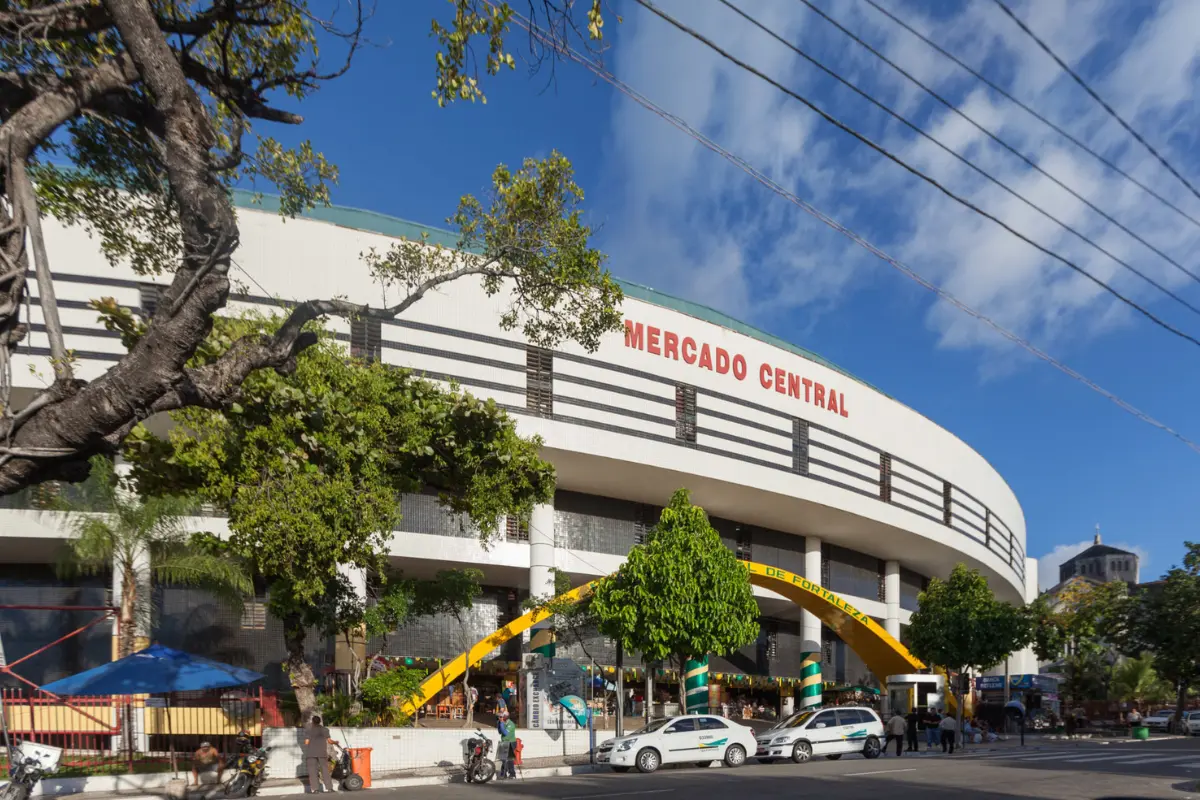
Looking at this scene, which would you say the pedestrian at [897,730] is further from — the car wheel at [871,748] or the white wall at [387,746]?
the white wall at [387,746]

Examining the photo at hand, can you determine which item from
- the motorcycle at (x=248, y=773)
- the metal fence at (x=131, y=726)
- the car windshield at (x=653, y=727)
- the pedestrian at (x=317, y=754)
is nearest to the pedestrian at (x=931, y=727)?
the car windshield at (x=653, y=727)

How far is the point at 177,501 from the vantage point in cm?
2647

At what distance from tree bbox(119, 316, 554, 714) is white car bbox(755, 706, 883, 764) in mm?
10275

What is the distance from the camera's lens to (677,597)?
30.0m

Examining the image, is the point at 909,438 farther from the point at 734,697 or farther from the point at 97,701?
the point at 97,701

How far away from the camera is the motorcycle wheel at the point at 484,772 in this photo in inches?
870

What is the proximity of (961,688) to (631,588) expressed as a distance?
15.4 metres

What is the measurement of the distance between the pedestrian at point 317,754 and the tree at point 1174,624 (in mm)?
42391

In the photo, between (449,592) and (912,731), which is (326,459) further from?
(912,731)

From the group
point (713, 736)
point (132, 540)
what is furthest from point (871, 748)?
point (132, 540)

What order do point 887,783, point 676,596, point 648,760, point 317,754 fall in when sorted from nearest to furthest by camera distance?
point 887,783, point 317,754, point 648,760, point 676,596

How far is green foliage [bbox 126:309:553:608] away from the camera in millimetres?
19875

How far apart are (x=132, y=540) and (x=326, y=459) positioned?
27.8 ft

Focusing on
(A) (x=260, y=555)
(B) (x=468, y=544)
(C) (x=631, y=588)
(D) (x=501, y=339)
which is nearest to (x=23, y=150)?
(A) (x=260, y=555)
